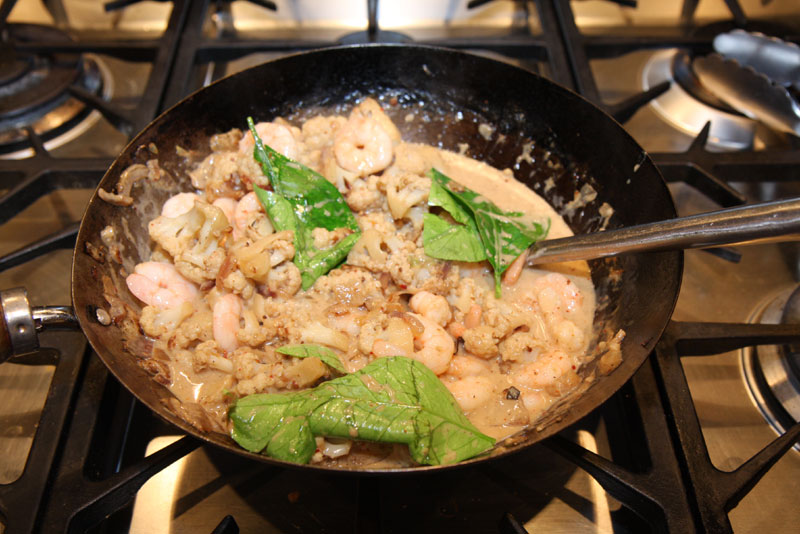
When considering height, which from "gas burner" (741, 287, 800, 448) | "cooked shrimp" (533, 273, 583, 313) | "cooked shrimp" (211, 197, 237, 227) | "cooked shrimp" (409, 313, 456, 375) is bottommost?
"gas burner" (741, 287, 800, 448)

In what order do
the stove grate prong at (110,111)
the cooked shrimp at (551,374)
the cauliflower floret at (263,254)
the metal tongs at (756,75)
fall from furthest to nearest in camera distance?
the metal tongs at (756,75) < the stove grate prong at (110,111) < the cauliflower floret at (263,254) < the cooked shrimp at (551,374)

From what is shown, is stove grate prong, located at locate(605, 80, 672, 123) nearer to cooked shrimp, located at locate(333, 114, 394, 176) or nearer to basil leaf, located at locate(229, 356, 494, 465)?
cooked shrimp, located at locate(333, 114, 394, 176)

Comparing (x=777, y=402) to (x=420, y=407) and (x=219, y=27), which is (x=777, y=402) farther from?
(x=219, y=27)

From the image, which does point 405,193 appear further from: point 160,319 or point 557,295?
point 160,319

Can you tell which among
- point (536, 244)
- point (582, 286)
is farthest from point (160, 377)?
point (582, 286)

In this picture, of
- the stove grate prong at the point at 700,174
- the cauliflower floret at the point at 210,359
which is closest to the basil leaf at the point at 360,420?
the cauliflower floret at the point at 210,359

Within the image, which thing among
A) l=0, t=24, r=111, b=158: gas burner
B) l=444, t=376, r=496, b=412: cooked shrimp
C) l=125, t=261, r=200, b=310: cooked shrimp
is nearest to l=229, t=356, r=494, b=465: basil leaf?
l=444, t=376, r=496, b=412: cooked shrimp

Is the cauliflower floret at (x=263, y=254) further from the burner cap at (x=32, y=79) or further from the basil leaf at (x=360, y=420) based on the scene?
the burner cap at (x=32, y=79)

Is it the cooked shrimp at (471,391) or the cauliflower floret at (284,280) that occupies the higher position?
the cauliflower floret at (284,280)
